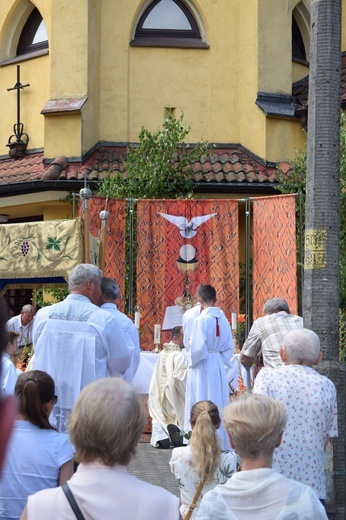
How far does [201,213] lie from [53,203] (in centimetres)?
432

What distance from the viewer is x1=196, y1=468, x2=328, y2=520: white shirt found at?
3963 mm

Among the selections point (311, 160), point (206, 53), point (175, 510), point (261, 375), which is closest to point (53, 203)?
point (206, 53)

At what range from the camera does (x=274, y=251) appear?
1650 centimetres

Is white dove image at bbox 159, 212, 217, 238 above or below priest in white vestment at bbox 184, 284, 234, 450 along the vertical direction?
above

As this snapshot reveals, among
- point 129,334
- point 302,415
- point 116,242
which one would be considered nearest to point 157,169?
point 116,242

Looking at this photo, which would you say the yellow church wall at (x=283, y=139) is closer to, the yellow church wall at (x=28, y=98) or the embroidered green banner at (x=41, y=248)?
the yellow church wall at (x=28, y=98)

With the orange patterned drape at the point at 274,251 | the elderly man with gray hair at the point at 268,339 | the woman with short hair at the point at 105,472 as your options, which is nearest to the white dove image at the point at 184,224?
the orange patterned drape at the point at 274,251

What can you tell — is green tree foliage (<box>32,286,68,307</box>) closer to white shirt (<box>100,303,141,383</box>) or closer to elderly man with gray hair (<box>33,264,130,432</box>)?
white shirt (<box>100,303,141,383</box>)

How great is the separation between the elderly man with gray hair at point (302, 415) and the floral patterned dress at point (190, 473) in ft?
1.47

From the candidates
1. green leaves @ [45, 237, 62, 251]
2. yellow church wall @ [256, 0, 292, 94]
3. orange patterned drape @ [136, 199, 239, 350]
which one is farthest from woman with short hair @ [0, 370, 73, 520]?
yellow church wall @ [256, 0, 292, 94]

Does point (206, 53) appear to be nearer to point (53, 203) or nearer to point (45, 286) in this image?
point (53, 203)

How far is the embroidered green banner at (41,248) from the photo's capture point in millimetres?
12312

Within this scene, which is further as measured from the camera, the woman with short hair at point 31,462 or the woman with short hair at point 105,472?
the woman with short hair at point 31,462

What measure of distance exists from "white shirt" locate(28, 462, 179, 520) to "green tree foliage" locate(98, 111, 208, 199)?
14.3 m
